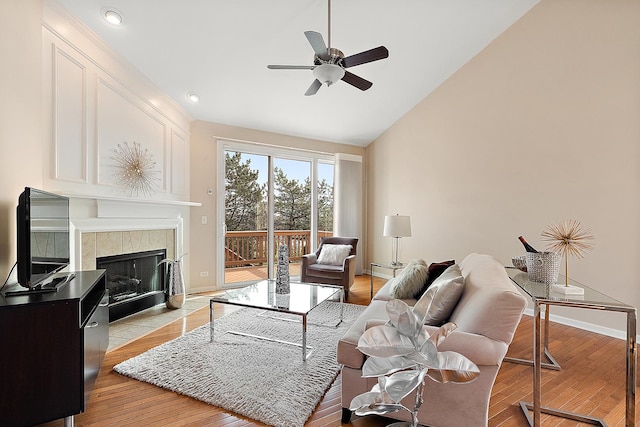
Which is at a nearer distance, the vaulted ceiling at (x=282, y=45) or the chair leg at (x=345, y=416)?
the chair leg at (x=345, y=416)

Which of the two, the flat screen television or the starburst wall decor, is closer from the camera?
the flat screen television

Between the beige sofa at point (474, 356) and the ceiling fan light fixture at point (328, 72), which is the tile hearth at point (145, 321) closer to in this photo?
the beige sofa at point (474, 356)

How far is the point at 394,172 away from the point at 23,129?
477 centimetres

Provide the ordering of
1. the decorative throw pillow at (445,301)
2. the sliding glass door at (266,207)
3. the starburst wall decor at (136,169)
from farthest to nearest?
the sliding glass door at (266,207) < the starburst wall decor at (136,169) < the decorative throw pillow at (445,301)

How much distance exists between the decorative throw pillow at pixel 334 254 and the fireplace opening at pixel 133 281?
2.14 meters

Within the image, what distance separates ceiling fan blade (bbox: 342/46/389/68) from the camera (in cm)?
253

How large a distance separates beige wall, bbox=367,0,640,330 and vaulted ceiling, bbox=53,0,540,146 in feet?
1.49

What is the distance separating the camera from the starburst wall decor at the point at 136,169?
3186 mm

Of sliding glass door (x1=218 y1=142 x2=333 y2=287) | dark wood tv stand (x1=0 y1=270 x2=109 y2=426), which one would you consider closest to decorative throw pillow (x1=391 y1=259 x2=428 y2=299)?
dark wood tv stand (x1=0 y1=270 x2=109 y2=426)

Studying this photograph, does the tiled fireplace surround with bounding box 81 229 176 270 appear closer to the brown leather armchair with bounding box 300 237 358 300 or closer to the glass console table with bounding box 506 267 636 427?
the brown leather armchair with bounding box 300 237 358 300

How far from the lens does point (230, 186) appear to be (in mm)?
4914

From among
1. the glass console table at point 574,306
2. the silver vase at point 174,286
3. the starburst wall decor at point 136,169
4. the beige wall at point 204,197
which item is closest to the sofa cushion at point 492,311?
the glass console table at point 574,306

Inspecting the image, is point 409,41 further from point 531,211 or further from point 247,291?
point 247,291

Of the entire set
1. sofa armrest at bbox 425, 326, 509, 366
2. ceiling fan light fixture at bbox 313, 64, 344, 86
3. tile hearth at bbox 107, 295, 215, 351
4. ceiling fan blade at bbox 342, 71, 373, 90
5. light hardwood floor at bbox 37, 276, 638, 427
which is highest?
ceiling fan blade at bbox 342, 71, 373, 90
